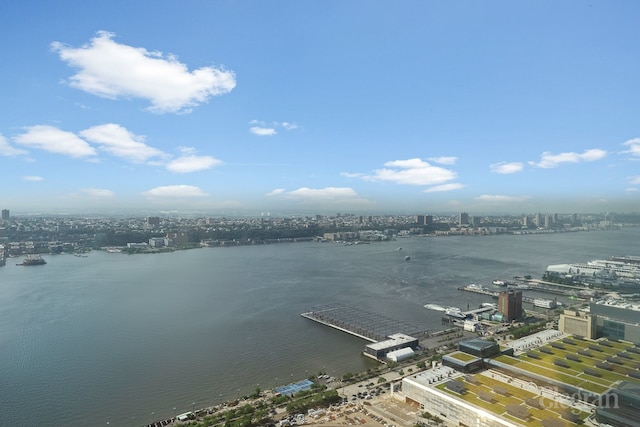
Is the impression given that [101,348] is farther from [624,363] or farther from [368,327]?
[624,363]

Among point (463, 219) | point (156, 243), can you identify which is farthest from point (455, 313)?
point (463, 219)

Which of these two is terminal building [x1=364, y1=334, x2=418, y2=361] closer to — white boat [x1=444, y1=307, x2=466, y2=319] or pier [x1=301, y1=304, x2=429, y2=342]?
pier [x1=301, y1=304, x2=429, y2=342]

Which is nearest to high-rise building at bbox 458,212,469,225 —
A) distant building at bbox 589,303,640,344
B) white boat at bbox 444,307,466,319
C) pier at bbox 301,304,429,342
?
white boat at bbox 444,307,466,319

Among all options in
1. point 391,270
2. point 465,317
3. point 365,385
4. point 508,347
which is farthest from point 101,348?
point 391,270

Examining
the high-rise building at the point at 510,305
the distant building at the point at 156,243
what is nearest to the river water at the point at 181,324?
the high-rise building at the point at 510,305

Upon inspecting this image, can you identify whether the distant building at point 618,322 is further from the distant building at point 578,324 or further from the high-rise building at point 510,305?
the high-rise building at point 510,305

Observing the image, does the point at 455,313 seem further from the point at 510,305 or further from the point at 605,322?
the point at 605,322

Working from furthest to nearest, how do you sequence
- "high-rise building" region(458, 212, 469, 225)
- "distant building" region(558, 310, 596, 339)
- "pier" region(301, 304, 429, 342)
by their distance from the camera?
"high-rise building" region(458, 212, 469, 225), "pier" region(301, 304, 429, 342), "distant building" region(558, 310, 596, 339)
